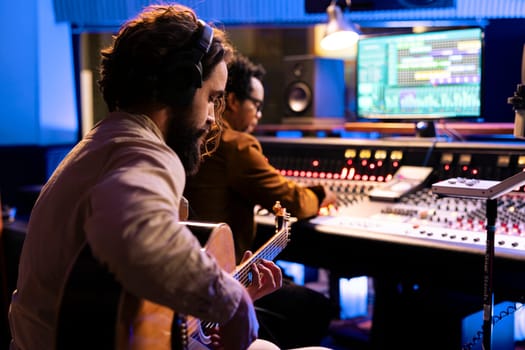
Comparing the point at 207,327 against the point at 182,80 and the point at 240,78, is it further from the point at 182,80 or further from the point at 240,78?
the point at 240,78

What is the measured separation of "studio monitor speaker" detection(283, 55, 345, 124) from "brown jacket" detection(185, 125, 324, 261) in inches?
48.3

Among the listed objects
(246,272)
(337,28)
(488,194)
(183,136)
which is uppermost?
(337,28)

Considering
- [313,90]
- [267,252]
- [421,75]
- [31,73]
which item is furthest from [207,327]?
[31,73]

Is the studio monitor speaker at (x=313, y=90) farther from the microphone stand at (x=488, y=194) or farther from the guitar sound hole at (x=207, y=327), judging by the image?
the guitar sound hole at (x=207, y=327)

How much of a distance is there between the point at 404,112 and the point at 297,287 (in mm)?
990

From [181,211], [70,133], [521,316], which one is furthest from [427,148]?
[70,133]

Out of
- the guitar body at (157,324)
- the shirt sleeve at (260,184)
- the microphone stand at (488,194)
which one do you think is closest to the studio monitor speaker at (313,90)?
the shirt sleeve at (260,184)

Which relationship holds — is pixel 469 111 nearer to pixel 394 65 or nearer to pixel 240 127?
pixel 394 65

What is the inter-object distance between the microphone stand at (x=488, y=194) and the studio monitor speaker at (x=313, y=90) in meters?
1.92

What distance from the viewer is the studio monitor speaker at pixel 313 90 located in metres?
3.51

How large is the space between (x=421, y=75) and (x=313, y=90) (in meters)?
0.85

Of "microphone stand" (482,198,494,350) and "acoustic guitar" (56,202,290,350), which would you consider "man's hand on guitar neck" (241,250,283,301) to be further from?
"microphone stand" (482,198,494,350)

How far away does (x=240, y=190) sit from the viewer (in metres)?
2.32

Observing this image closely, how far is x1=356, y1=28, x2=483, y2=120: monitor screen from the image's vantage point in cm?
264
